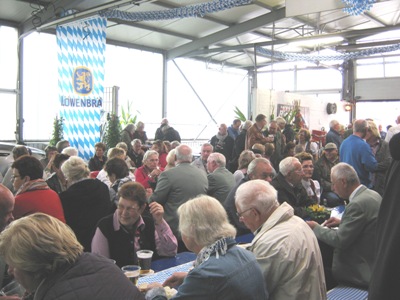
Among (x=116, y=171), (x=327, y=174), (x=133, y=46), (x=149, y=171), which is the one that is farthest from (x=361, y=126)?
(x=133, y=46)

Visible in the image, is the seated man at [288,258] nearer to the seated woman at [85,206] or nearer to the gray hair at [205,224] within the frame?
the gray hair at [205,224]

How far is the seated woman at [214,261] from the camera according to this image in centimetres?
178

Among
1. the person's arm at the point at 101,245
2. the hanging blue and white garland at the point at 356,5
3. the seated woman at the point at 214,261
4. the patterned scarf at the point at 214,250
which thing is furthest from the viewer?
the hanging blue and white garland at the point at 356,5

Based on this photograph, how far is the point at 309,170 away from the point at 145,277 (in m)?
3.13

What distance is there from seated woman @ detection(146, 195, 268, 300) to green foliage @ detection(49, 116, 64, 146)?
765 cm

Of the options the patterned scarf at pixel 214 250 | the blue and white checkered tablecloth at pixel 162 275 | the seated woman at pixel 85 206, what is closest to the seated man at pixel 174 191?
the seated woman at pixel 85 206

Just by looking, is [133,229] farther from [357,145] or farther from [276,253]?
[357,145]

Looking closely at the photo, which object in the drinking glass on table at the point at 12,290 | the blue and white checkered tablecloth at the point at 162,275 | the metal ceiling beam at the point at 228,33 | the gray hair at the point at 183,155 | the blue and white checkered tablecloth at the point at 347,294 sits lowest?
the blue and white checkered tablecloth at the point at 347,294

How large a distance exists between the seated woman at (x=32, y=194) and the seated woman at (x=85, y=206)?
29cm

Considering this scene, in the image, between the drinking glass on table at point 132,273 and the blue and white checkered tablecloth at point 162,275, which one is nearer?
the drinking glass on table at point 132,273

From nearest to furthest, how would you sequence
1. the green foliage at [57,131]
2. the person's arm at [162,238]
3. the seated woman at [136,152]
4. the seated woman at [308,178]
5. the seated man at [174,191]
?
the person's arm at [162,238] → the seated man at [174,191] → the seated woman at [308,178] → the seated woman at [136,152] → the green foliage at [57,131]

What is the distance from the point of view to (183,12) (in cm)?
916

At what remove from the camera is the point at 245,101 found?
18703mm

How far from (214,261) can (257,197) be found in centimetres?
73
